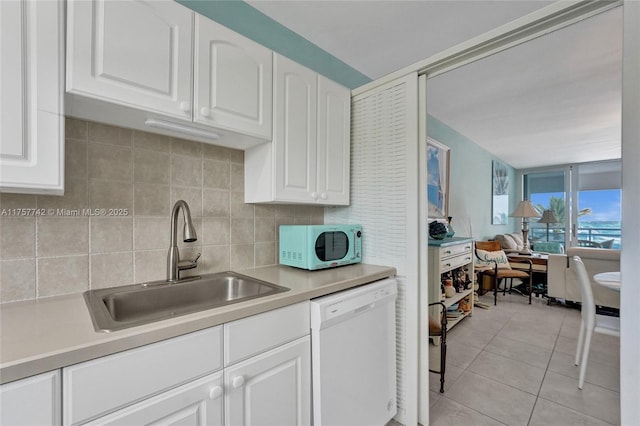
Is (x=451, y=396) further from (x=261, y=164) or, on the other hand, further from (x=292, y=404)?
(x=261, y=164)

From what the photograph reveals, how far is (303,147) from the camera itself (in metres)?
1.59

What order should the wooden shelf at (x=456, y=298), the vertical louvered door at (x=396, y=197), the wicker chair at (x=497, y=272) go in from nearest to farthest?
the vertical louvered door at (x=396, y=197) < the wooden shelf at (x=456, y=298) < the wicker chair at (x=497, y=272)

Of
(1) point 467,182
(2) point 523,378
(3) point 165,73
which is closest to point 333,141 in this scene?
(3) point 165,73

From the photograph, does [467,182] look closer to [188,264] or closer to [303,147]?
[303,147]

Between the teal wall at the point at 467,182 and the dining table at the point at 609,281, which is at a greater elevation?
the teal wall at the point at 467,182

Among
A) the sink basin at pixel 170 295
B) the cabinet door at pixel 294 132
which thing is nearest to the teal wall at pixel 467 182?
the cabinet door at pixel 294 132

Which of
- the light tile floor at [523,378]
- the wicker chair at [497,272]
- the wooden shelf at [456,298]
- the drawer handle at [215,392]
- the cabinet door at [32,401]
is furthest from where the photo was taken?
the wicker chair at [497,272]

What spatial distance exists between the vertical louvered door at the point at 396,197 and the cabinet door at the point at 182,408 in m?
1.10

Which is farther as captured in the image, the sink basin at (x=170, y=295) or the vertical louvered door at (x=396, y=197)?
the vertical louvered door at (x=396, y=197)

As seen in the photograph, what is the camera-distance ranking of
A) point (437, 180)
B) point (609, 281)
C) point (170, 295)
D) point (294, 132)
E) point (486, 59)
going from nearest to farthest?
point (170, 295), point (294, 132), point (609, 281), point (486, 59), point (437, 180)

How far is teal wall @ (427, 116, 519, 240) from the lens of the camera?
3.81m

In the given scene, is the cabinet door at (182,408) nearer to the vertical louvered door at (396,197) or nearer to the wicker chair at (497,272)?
the vertical louvered door at (396,197)

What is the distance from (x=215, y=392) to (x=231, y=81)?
1.25 m

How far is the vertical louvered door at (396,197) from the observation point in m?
1.57
